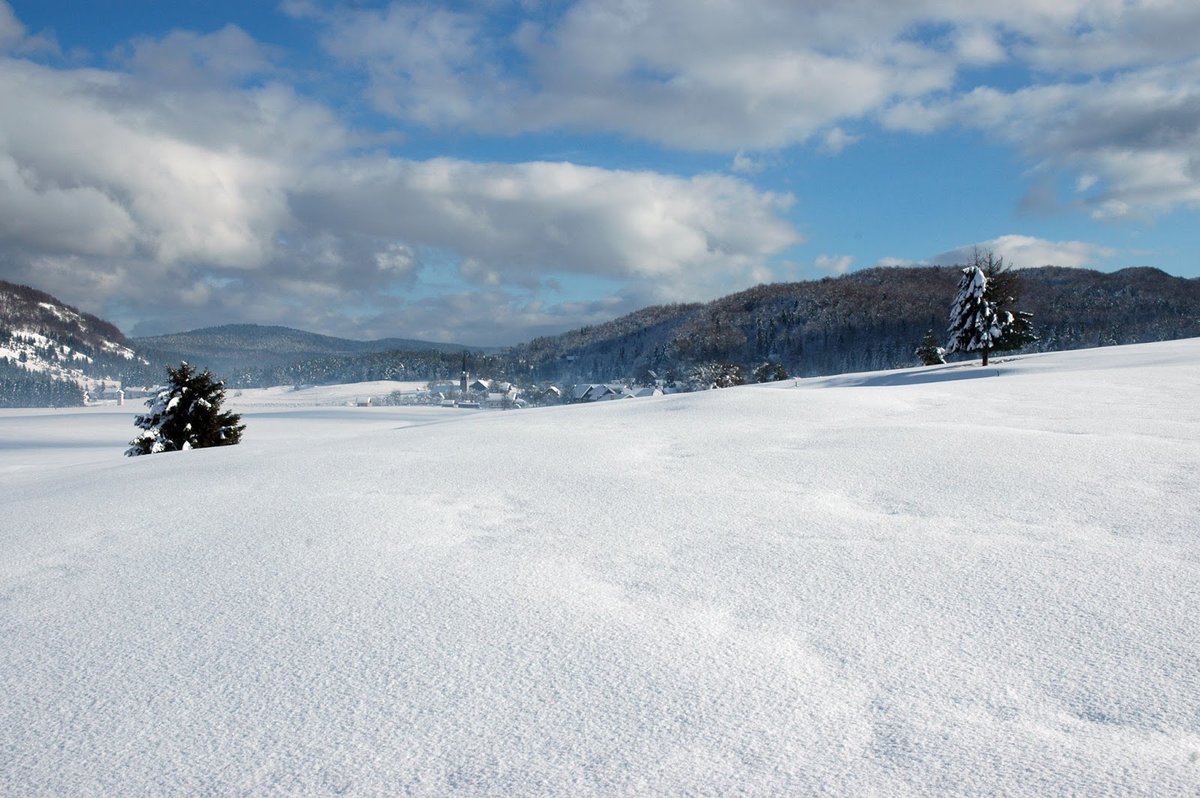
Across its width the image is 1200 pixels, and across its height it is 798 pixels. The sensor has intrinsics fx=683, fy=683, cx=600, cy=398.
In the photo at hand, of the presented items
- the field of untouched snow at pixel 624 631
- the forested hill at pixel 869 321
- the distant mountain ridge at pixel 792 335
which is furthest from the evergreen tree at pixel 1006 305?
the forested hill at pixel 869 321

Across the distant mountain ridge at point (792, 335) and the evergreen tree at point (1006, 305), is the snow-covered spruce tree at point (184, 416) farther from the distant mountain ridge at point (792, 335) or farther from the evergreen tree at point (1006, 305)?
the distant mountain ridge at point (792, 335)

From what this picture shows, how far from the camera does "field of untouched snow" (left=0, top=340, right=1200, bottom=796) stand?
2.55 m

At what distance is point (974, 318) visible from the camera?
119 ft

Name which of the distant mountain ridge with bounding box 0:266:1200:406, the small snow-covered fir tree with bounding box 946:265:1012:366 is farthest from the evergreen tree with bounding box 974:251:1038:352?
the distant mountain ridge with bounding box 0:266:1200:406

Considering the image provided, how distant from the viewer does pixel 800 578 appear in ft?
14.2

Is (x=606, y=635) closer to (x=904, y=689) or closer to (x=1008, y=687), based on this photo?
(x=904, y=689)

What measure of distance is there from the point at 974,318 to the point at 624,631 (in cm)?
3849

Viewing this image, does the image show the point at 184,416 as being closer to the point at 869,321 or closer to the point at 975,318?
the point at 975,318

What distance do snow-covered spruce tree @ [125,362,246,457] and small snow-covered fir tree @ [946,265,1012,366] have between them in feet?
114

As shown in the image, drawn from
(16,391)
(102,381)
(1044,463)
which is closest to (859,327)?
(1044,463)

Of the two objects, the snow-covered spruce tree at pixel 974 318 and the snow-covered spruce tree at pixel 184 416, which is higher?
the snow-covered spruce tree at pixel 974 318

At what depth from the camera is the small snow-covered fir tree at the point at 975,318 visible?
35906 mm

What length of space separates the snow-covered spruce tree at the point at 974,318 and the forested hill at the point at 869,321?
231 ft

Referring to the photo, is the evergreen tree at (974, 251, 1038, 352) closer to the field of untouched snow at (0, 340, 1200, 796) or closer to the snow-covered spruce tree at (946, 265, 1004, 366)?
the snow-covered spruce tree at (946, 265, 1004, 366)
